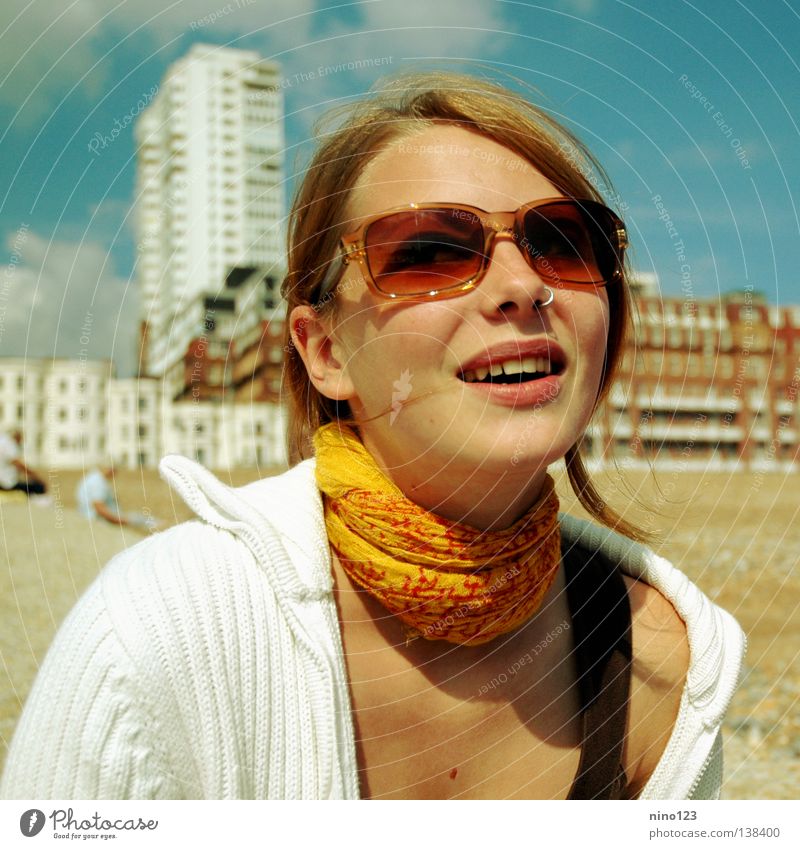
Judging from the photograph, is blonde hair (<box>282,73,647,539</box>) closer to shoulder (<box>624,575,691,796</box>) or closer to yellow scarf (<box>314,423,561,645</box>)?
yellow scarf (<box>314,423,561,645</box>)

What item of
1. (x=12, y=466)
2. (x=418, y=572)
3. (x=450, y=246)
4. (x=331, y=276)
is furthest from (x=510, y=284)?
(x=12, y=466)

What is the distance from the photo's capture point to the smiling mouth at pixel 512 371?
91 cm

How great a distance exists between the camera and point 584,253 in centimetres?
102

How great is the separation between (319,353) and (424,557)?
1.02 ft

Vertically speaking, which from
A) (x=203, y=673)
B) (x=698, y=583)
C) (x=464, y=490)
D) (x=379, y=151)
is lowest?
(x=698, y=583)

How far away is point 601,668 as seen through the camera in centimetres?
108

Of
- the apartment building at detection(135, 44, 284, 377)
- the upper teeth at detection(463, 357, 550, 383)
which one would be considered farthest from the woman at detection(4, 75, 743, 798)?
the apartment building at detection(135, 44, 284, 377)

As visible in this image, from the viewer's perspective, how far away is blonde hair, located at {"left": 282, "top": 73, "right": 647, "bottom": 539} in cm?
103

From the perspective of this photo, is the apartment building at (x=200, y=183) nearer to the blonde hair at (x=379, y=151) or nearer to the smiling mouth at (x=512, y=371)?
the blonde hair at (x=379, y=151)

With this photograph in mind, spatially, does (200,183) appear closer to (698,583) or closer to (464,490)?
(464,490)

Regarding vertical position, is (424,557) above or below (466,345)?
below

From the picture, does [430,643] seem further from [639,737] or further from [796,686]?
[796,686]

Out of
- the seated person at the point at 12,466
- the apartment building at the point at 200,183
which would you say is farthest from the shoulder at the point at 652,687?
the seated person at the point at 12,466
